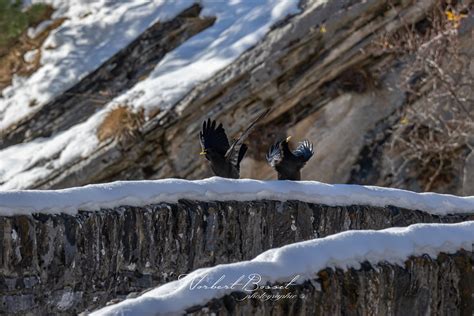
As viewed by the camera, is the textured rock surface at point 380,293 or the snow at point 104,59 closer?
the textured rock surface at point 380,293

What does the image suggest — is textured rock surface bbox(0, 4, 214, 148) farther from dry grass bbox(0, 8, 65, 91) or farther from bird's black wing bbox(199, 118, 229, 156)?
bird's black wing bbox(199, 118, 229, 156)

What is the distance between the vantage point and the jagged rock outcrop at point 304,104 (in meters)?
13.6

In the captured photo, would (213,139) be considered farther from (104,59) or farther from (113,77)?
(104,59)

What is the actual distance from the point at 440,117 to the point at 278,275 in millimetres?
9831

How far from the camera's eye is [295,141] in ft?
45.9

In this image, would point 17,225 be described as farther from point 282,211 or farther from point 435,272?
point 435,272

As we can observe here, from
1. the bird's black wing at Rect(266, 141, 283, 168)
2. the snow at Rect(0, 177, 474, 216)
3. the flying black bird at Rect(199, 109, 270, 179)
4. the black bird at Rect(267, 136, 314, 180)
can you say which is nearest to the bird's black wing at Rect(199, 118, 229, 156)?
the flying black bird at Rect(199, 109, 270, 179)

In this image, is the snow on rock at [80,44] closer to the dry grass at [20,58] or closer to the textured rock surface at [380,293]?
the dry grass at [20,58]

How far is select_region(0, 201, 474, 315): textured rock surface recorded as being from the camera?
6.05 metres

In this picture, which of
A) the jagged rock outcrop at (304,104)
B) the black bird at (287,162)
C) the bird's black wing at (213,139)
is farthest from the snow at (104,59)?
the black bird at (287,162)

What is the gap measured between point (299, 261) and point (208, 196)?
2321mm

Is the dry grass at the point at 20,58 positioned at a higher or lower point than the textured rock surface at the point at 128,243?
higher

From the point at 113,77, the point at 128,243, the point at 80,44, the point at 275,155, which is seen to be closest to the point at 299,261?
the point at 128,243

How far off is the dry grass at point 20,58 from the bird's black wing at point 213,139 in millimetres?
8098
